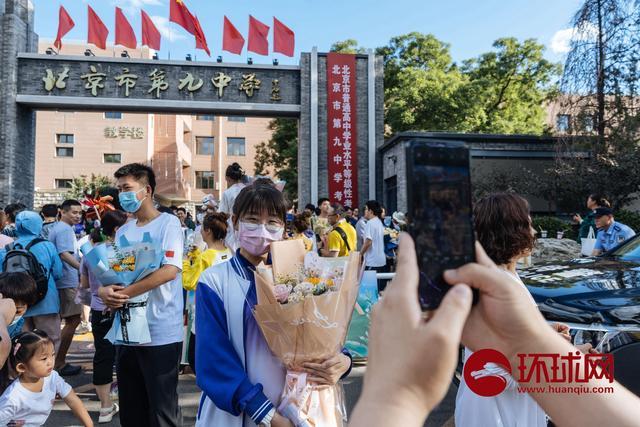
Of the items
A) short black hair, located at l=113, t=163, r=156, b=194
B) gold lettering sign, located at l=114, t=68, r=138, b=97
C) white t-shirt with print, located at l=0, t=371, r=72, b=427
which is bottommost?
white t-shirt with print, located at l=0, t=371, r=72, b=427

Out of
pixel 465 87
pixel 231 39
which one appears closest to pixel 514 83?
pixel 465 87

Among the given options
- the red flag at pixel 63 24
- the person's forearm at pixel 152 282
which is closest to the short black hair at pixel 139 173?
the person's forearm at pixel 152 282

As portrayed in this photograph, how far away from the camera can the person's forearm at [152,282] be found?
2863mm

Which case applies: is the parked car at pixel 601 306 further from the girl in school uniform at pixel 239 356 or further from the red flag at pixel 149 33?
the red flag at pixel 149 33

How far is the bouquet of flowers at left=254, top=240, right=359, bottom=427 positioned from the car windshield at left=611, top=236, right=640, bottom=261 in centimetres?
370

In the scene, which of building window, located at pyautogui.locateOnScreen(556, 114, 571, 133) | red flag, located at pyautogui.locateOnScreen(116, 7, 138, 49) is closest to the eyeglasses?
building window, located at pyautogui.locateOnScreen(556, 114, 571, 133)

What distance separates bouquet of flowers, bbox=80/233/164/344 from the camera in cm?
Answer: 283

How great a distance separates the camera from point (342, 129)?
1638 cm

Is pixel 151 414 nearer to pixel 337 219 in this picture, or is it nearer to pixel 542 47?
pixel 337 219

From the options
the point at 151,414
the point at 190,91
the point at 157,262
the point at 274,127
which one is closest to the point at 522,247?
the point at 157,262

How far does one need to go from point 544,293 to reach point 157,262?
2712 millimetres

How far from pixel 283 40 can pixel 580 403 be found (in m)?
17.4

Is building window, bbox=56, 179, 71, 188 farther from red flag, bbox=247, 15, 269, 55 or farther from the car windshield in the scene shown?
the car windshield

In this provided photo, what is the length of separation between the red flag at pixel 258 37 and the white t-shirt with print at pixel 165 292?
14833 mm
